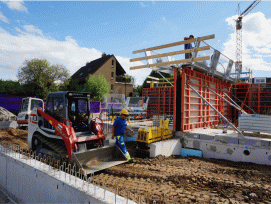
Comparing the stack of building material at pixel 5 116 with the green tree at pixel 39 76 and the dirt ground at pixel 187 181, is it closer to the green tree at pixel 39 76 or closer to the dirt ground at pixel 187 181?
the green tree at pixel 39 76

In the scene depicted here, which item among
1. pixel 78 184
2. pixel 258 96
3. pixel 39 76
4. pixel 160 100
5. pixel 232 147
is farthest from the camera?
pixel 39 76

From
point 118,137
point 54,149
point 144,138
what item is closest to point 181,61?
point 144,138

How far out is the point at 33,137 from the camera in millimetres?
6898

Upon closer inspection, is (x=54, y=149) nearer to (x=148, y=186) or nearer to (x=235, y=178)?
(x=148, y=186)

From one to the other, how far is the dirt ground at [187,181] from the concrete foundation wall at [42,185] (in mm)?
925

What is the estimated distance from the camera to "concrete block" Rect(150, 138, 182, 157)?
739 centimetres

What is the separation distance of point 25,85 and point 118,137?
22779mm

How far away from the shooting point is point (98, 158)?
5742 mm

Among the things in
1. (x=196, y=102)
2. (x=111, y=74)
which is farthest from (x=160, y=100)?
(x=111, y=74)

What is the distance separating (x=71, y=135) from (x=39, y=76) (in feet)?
71.1

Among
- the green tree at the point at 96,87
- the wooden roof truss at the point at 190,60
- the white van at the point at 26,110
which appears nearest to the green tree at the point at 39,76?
the green tree at the point at 96,87

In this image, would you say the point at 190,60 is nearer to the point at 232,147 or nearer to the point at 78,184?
the point at 232,147

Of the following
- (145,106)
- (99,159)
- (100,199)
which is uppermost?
(145,106)

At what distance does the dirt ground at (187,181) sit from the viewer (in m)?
4.02
